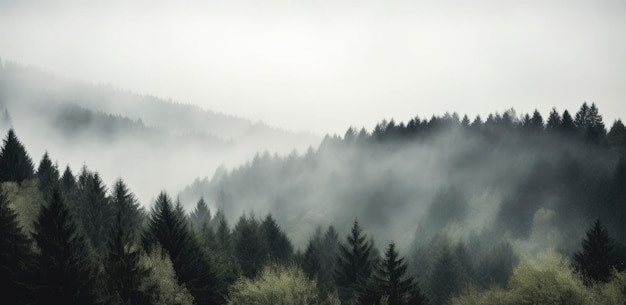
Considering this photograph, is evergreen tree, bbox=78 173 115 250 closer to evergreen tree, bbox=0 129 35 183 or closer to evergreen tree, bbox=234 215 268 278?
evergreen tree, bbox=0 129 35 183

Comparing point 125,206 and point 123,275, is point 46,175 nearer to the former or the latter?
point 125,206

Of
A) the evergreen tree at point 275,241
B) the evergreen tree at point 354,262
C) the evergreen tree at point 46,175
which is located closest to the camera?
the evergreen tree at point 354,262

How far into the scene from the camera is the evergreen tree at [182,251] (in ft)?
159

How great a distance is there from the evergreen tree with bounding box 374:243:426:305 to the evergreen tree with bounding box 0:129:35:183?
54.0 m

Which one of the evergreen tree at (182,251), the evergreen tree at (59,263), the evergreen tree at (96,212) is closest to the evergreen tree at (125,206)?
the evergreen tree at (96,212)

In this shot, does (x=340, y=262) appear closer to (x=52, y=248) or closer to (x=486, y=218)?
(x=52, y=248)

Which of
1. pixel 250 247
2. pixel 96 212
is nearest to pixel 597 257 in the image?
pixel 250 247

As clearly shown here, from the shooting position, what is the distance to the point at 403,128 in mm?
195625

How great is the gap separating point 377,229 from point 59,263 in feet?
403

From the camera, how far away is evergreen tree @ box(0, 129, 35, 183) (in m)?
72.1

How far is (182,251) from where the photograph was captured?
48719 millimetres

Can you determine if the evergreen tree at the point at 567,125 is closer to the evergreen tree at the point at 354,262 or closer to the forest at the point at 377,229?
the forest at the point at 377,229

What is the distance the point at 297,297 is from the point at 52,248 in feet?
63.3

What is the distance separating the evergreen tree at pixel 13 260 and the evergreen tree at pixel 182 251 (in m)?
11.2
